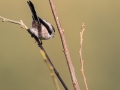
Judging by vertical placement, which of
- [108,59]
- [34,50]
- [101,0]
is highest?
[101,0]

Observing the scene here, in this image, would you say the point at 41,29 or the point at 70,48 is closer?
the point at 41,29

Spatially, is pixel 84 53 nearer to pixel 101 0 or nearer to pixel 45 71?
pixel 45 71

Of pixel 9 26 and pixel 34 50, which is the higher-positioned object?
pixel 9 26

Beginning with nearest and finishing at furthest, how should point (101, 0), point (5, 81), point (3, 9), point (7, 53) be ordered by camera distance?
point (5, 81) → point (7, 53) → point (3, 9) → point (101, 0)

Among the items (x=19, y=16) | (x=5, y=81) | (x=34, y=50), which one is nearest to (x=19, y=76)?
(x=5, y=81)

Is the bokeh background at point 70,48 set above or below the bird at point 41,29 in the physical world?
below

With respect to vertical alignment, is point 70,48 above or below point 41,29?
below

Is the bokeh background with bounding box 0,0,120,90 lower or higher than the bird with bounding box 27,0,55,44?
lower

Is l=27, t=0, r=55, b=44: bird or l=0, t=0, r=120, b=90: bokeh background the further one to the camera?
l=0, t=0, r=120, b=90: bokeh background
